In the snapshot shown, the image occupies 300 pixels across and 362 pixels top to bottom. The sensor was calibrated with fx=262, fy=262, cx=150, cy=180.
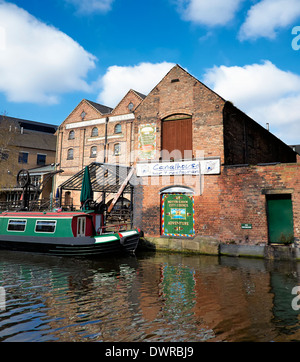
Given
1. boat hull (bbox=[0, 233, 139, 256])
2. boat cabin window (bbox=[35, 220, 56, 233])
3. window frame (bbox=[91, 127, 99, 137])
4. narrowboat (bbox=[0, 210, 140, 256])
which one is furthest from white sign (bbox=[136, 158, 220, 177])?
window frame (bbox=[91, 127, 99, 137])

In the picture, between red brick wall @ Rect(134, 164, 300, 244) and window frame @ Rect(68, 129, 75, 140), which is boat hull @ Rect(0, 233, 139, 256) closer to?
→ red brick wall @ Rect(134, 164, 300, 244)

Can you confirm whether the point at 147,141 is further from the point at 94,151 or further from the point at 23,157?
the point at 23,157

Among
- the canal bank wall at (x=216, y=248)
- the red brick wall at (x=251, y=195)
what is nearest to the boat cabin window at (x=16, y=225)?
the canal bank wall at (x=216, y=248)

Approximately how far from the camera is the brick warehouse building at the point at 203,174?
1134cm

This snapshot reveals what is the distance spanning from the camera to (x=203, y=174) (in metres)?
12.8

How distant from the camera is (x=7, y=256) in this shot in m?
11.9

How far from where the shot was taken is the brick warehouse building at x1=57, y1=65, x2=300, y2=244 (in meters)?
11.3

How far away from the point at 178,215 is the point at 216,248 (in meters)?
2.58

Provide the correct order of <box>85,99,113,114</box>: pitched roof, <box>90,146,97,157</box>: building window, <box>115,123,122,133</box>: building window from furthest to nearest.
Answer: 1. <box>85,99,113,114</box>: pitched roof
2. <box>90,146,97,157</box>: building window
3. <box>115,123,122,133</box>: building window

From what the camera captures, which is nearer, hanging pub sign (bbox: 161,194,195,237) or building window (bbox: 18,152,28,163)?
hanging pub sign (bbox: 161,194,195,237)

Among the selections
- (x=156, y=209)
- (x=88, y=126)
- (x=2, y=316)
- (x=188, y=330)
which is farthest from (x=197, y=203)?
(x=88, y=126)

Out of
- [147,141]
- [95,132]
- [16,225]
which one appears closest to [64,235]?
[16,225]

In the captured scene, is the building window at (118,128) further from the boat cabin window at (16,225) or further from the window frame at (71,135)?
the boat cabin window at (16,225)

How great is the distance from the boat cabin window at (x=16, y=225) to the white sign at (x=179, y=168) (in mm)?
6301
